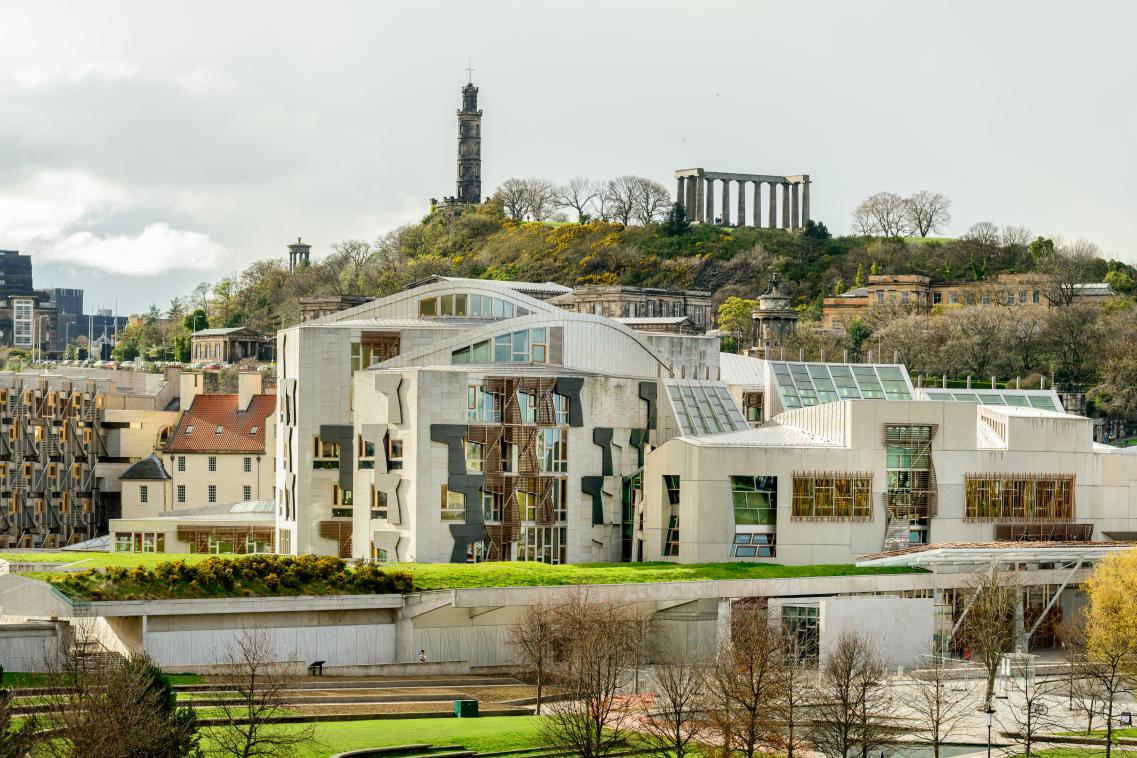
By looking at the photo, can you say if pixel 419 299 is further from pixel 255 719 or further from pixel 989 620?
pixel 255 719

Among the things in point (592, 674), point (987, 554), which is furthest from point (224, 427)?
point (592, 674)

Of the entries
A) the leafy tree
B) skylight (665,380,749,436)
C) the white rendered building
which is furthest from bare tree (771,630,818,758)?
the leafy tree

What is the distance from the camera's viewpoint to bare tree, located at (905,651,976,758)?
2697 inches

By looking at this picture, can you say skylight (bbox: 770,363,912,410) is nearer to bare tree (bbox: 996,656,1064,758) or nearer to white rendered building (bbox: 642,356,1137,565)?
white rendered building (bbox: 642,356,1137,565)

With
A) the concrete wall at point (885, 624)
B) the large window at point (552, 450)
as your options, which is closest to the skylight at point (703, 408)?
the large window at point (552, 450)

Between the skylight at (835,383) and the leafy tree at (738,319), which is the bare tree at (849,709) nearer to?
the skylight at (835,383)

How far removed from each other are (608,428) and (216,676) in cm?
3041

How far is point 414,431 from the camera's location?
305ft

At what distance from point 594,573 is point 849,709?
57.1 feet

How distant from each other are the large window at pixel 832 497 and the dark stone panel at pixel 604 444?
963cm

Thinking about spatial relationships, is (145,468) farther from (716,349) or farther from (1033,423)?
(1033,423)

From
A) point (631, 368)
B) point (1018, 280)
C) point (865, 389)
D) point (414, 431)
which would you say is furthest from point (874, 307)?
point (414, 431)

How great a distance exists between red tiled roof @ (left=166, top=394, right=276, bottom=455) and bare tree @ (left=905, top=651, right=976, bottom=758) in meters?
62.9

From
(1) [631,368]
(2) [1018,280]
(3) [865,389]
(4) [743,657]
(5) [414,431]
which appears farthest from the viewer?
(2) [1018,280]
